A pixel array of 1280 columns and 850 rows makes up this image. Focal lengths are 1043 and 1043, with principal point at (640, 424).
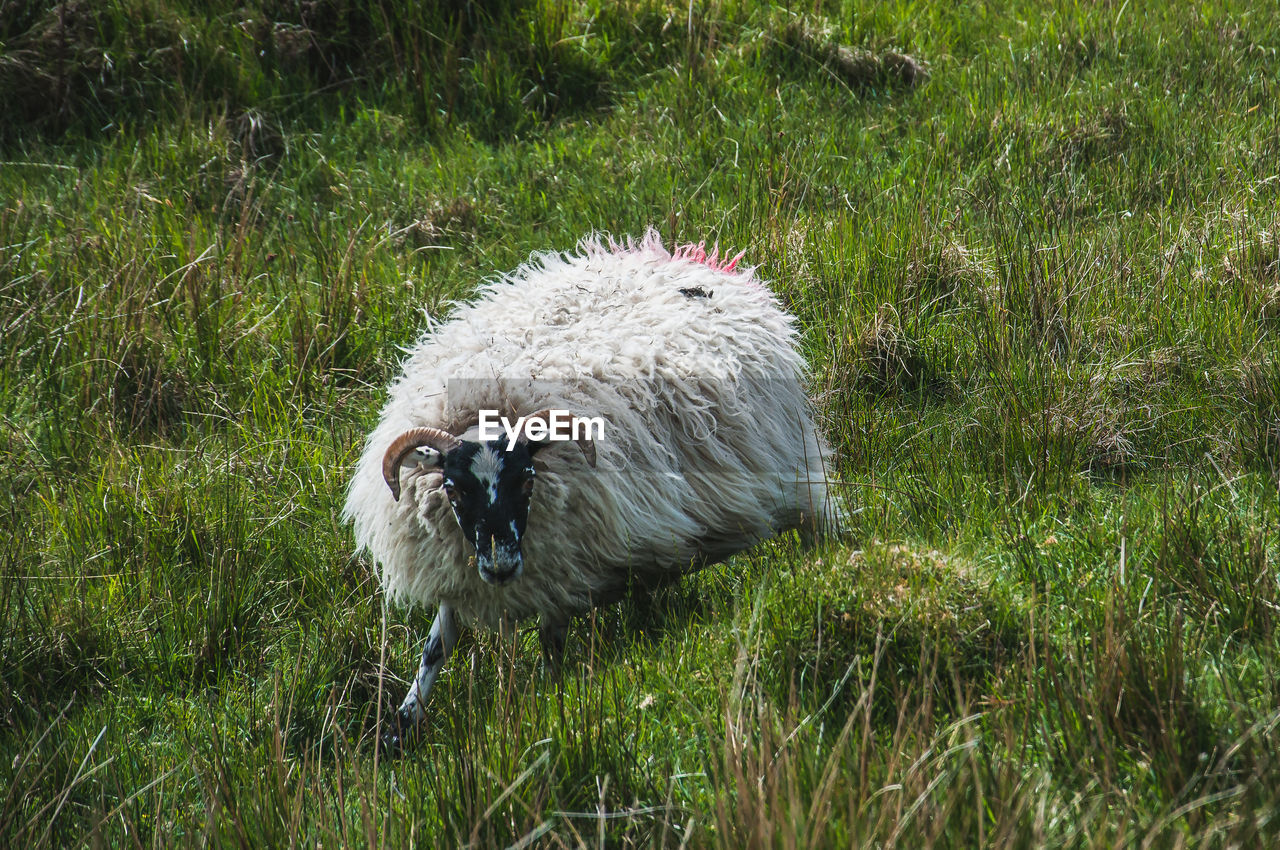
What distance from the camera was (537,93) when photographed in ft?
24.6

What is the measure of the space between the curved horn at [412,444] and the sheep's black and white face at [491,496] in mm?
53

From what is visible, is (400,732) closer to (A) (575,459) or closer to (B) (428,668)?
(B) (428,668)

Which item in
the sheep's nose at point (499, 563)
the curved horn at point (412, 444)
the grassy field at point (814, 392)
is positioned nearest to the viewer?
the grassy field at point (814, 392)

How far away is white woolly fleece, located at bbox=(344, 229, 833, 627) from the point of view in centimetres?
364

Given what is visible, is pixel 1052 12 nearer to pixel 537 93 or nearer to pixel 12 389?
pixel 537 93

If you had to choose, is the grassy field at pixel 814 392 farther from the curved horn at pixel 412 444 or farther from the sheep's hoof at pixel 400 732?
the curved horn at pixel 412 444

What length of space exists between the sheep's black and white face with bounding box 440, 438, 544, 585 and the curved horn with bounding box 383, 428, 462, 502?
53 millimetres

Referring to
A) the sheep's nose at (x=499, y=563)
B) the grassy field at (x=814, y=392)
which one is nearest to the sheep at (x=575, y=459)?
the sheep's nose at (x=499, y=563)

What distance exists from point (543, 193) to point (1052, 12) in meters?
3.97

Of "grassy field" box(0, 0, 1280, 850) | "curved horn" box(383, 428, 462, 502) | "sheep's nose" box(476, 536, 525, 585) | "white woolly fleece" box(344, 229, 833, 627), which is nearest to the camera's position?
"grassy field" box(0, 0, 1280, 850)

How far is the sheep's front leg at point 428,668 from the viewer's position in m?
3.49

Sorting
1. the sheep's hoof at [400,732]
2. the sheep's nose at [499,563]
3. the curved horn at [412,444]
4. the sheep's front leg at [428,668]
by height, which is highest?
the curved horn at [412,444]

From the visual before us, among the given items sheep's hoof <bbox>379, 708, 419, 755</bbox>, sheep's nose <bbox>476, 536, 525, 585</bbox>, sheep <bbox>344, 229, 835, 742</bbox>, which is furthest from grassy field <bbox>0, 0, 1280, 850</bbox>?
sheep's nose <bbox>476, 536, 525, 585</bbox>

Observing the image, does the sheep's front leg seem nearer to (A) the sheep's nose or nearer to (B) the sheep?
(B) the sheep
